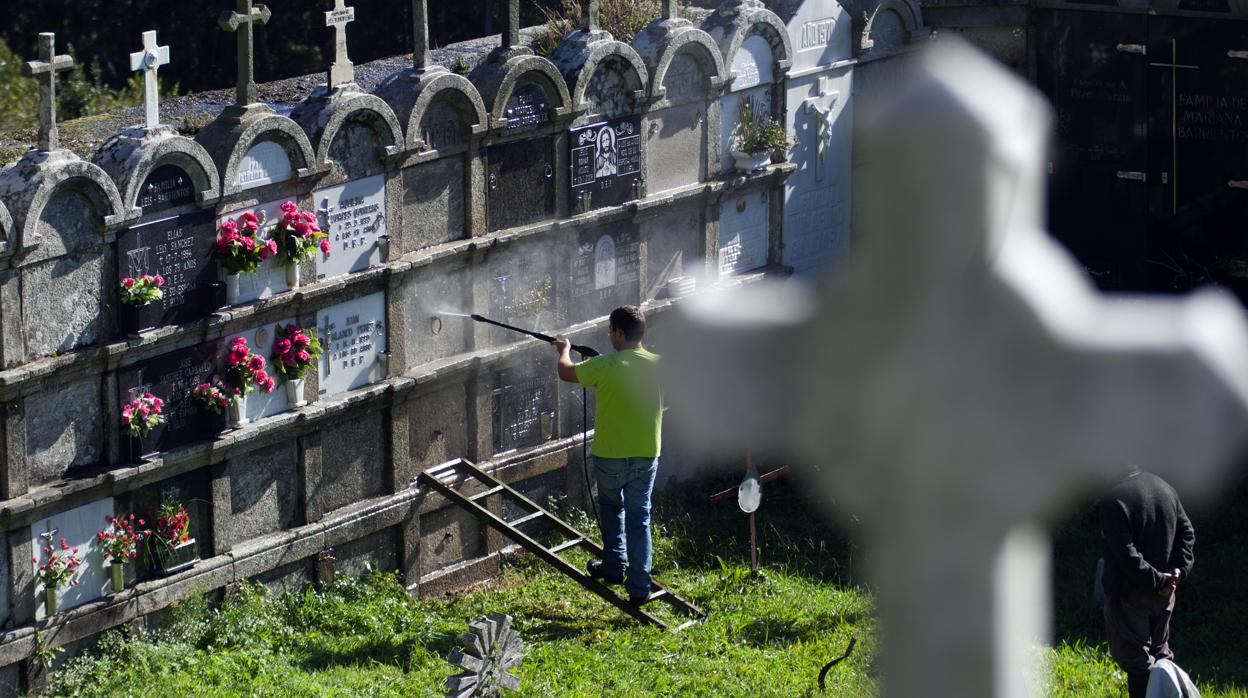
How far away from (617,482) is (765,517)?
1.92m

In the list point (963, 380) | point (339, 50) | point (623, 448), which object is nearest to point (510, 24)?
point (339, 50)

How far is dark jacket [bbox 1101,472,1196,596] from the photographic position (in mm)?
7480

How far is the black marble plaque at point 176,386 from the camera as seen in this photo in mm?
8703

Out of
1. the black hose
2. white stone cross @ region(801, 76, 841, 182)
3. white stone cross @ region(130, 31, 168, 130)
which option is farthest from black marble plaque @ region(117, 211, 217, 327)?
white stone cross @ region(801, 76, 841, 182)

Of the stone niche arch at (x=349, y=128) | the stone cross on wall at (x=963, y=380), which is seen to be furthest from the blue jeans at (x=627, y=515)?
the stone cross on wall at (x=963, y=380)

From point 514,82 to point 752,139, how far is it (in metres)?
2.33

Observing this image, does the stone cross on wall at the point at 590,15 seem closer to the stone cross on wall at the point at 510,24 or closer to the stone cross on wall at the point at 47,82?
the stone cross on wall at the point at 510,24

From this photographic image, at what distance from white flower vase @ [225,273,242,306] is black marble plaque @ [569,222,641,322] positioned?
258 cm

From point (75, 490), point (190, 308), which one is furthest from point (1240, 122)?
point (75, 490)

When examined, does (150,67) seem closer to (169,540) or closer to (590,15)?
(169,540)

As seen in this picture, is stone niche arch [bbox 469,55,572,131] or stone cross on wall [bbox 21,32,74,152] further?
stone niche arch [bbox 469,55,572,131]

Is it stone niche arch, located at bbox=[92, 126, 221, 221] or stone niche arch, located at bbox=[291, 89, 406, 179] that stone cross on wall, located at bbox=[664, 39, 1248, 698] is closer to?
stone niche arch, located at bbox=[92, 126, 221, 221]

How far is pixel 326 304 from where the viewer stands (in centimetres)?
967

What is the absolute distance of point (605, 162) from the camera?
1120 centimetres
